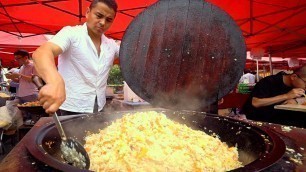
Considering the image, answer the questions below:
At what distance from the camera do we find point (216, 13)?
6.81ft

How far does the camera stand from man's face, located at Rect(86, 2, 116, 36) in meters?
2.43

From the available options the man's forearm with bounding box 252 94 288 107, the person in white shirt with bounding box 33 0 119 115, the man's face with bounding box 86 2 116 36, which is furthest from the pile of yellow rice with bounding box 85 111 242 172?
the man's forearm with bounding box 252 94 288 107

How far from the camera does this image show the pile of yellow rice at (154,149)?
136 cm

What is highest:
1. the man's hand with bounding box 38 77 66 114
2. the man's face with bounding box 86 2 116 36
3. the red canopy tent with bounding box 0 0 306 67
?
the red canopy tent with bounding box 0 0 306 67

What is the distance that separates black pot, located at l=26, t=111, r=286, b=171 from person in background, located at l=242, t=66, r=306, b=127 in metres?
2.76

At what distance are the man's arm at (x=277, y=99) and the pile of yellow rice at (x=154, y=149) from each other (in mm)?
2995

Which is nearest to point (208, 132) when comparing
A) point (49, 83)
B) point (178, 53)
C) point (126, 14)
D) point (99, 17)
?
point (178, 53)

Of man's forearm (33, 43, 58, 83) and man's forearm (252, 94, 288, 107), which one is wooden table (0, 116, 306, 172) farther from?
man's forearm (252, 94, 288, 107)

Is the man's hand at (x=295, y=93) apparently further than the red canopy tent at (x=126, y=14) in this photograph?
No

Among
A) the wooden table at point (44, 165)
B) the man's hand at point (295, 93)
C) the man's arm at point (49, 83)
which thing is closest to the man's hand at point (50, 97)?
the man's arm at point (49, 83)

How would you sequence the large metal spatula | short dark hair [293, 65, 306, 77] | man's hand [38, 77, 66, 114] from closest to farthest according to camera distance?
man's hand [38, 77, 66, 114] → the large metal spatula → short dark hair [293, 65, 306, 77]

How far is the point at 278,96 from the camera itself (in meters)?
4.39

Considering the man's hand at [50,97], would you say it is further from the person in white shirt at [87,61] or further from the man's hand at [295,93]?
the man's hand at [295,93]

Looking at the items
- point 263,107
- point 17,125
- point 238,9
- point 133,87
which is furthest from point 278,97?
point 17,125
